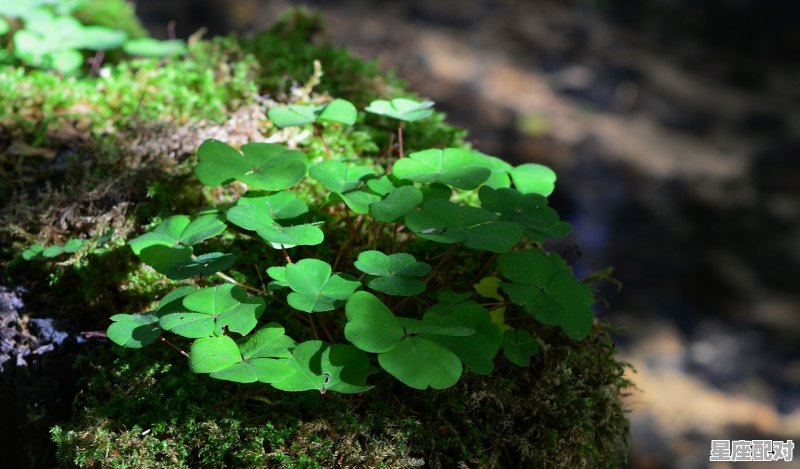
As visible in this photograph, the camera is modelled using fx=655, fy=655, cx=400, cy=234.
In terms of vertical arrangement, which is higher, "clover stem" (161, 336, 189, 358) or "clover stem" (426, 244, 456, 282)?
"clover stem" (426, 244, 456, 282)

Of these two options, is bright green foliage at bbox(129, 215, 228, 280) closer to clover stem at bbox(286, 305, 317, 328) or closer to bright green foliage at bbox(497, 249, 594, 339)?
clover stem at bbox(286, 305, 317, 328)

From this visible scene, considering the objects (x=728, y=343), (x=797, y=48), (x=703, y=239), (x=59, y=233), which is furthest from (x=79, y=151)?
(x=797, y=48)

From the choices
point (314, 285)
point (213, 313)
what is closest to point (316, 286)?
point (314, 285)

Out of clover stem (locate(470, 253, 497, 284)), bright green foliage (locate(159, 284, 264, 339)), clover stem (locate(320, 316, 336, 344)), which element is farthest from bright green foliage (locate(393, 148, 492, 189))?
bright green foliage (locate(159, 284, 264, 339))

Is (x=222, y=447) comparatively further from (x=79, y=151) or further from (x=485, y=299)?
(x=79, y=151)

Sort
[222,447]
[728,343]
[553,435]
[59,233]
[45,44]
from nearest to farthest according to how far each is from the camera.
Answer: [222,447]
[553,435]
[59,233]
[45,44]
[728,343]

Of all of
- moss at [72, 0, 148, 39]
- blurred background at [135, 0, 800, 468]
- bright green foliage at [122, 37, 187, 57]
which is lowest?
blurred background at [135, 0, 800, 468]

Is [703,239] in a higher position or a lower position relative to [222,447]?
lower
